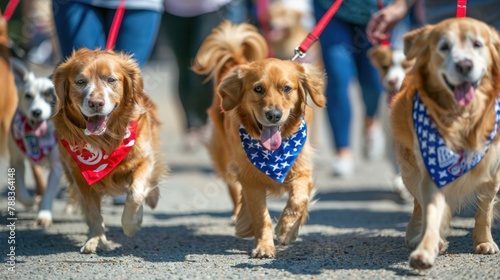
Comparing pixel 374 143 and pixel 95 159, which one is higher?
pixel 95 159

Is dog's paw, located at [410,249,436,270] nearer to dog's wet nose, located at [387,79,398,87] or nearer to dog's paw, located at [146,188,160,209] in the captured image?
dog's paw, located at [146,188,160,209]

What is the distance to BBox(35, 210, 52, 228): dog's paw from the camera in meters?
4.81

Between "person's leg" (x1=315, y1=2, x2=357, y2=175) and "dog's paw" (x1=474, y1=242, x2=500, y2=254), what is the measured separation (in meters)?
2.64

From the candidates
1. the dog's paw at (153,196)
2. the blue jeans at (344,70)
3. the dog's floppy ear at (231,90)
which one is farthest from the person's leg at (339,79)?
the dog's paw at (153,196)

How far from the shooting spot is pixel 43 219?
15.8 ft

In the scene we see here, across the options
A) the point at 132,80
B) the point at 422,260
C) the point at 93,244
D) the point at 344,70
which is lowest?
the point at 93,244

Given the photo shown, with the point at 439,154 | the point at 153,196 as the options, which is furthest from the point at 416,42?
the point at 153,196

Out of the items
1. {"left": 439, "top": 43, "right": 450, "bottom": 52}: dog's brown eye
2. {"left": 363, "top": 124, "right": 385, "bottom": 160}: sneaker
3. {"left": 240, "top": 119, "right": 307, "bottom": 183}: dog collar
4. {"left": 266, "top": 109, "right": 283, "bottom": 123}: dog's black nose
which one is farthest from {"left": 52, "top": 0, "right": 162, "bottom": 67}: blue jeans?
{"left": 363, "top": 124, "right": 385, "bottom": 160}: sneaker

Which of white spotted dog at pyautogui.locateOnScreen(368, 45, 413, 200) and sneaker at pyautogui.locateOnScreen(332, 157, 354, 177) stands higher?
white spotted dog at pyautogui.locateOnScreen(368, 45, 413, 200)

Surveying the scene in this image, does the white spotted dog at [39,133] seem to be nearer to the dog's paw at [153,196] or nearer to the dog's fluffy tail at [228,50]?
the dog's paw at [153,196]

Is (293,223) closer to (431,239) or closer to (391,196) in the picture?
(431,239)

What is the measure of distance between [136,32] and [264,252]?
5.78 feet

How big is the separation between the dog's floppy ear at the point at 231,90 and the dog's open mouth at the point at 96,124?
0.61 metres

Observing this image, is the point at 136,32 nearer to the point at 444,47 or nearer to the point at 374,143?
the point at 444,47
